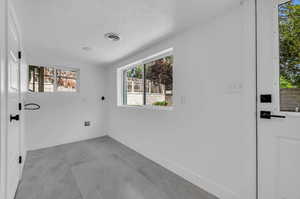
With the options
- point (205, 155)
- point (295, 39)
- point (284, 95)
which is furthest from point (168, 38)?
point (205, 155)

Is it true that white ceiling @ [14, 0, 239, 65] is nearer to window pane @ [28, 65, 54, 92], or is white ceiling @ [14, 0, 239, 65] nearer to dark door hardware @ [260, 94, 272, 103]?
window pane @ [28, 65, 54, 92]

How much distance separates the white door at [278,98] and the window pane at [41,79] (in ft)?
13.9

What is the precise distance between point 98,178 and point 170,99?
170 cm

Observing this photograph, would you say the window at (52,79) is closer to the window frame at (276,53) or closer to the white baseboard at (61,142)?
the white baseboard at (61,142)

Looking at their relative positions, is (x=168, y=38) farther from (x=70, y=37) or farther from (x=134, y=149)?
(x=134, y=149)

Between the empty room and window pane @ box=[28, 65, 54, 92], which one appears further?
window pane @ box=[28, 65, 54, 92]

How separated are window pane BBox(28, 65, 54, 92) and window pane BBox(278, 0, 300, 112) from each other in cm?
438

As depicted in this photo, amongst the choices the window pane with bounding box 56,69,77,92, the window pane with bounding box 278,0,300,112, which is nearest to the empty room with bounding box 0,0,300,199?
the window pane with bounding box 278,0,300,112

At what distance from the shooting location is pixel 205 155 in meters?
1.84

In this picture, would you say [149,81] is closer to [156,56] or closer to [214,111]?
[156,56]

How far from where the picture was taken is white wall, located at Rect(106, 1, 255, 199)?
145cm

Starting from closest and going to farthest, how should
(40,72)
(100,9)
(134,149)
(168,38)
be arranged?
(100,9) < (168,38) < (134,149) < (40,72)

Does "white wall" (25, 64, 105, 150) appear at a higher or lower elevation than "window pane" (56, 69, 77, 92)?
lower

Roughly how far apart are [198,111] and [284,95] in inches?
34.4
